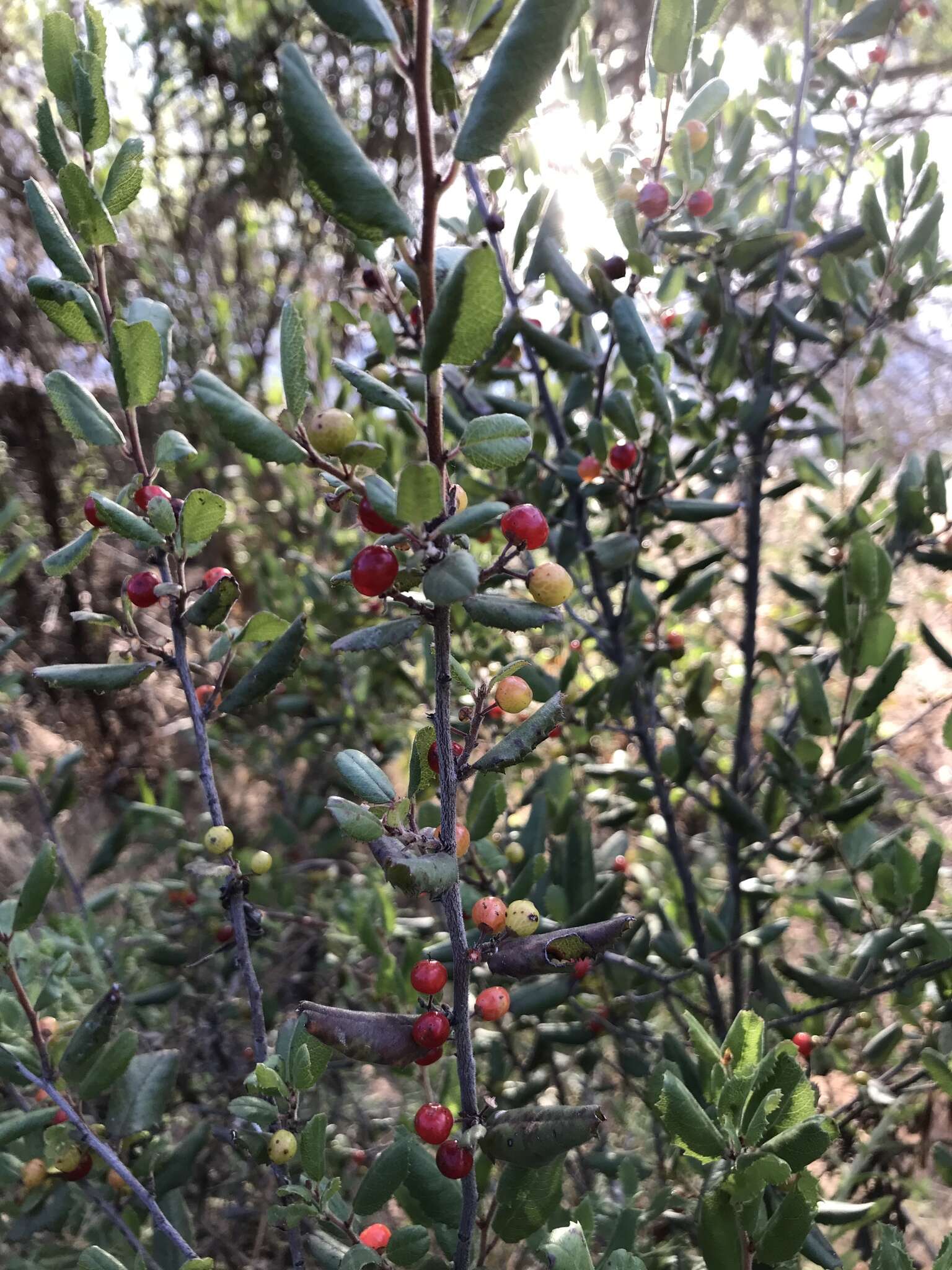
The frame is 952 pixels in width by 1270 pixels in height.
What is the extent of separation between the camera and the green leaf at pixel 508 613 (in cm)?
62

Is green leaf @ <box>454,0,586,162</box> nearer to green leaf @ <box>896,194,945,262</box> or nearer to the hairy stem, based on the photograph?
the hairy stem

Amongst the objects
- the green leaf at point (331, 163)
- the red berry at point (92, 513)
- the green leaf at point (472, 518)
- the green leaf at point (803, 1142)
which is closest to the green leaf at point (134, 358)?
the red berry at point (92, 513)

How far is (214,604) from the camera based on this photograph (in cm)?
85

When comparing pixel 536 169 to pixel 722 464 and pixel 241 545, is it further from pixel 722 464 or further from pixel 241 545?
pixel 241 545

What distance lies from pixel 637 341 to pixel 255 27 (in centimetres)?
434

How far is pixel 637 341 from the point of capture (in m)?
1.32

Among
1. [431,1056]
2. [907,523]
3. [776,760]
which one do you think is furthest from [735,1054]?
[907,523]

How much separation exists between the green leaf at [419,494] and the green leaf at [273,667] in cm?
28

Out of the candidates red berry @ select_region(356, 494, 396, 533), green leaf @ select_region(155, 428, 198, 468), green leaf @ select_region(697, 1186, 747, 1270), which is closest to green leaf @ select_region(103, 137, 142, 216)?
green leaf @ select_region(155, 428, 198, 468)

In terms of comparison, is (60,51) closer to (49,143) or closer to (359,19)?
(49,143)

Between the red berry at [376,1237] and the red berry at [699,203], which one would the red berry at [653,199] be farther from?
the red berry at [376,1237]

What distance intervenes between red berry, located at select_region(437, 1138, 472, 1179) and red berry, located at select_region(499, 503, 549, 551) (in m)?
0.57

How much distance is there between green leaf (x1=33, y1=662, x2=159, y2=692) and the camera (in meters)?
0.84

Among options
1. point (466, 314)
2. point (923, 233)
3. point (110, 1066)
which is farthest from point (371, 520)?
point (923, 233)
